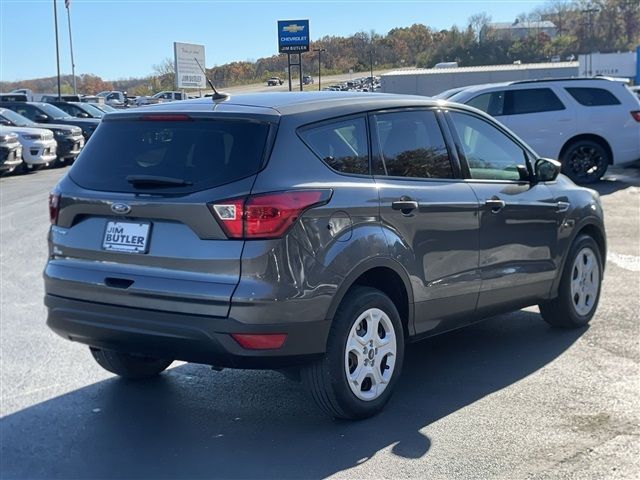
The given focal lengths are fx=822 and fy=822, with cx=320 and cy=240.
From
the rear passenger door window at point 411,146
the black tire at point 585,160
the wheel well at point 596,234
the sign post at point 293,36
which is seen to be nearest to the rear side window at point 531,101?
the black tire at point 585,160

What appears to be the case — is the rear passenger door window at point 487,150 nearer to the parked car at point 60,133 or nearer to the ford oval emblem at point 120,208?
the ford oval emblem at point 120,208

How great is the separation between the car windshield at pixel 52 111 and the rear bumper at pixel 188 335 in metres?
23.9

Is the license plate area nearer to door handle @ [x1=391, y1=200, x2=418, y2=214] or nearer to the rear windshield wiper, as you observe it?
the rear windshield wiper

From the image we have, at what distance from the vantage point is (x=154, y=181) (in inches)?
175

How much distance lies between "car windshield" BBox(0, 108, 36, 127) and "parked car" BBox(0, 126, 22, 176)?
102 inches

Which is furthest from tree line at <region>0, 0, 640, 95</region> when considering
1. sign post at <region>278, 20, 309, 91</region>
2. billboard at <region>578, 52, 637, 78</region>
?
billboard at <region>578, 52, 637, 78</region>

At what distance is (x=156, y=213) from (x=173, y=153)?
0.37 m

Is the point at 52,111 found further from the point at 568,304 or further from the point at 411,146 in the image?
the point at 411,146

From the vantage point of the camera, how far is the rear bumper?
4.19 m

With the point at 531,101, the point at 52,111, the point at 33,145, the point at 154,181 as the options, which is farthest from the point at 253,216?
the point at 52,111

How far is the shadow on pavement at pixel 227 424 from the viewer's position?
427 cm

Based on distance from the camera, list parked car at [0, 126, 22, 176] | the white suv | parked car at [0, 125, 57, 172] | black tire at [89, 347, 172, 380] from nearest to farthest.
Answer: black tire at [89, 347, 172, 380]
the white suv
parked car at [0, 126, 22, 176]
parked car at [0, 125, 57, 172]

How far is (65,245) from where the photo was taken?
15.5ft

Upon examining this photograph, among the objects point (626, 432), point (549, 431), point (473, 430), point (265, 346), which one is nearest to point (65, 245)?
point (265, 346)
